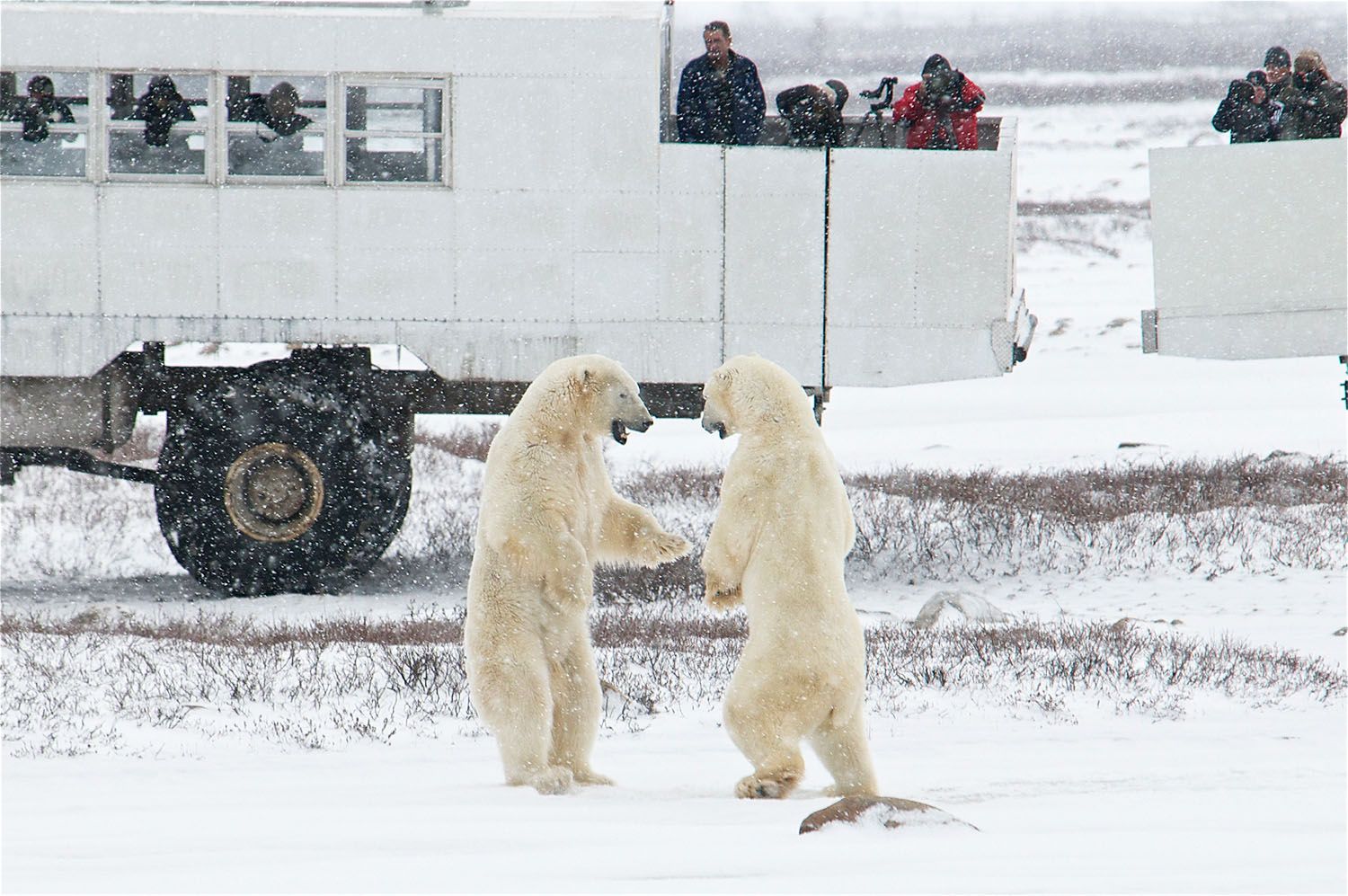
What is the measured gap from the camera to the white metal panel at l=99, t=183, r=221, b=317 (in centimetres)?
846

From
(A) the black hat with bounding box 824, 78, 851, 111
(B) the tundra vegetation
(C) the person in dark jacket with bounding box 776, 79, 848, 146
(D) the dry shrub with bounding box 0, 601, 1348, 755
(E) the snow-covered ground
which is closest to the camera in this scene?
(E) the snow-covered ground

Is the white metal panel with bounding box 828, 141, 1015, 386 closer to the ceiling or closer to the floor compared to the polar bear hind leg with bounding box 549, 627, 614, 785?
closer to the ceiling

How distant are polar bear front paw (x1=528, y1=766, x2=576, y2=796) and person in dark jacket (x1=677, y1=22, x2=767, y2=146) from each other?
531 centimetres

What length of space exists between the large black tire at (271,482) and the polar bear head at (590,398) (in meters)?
4.89

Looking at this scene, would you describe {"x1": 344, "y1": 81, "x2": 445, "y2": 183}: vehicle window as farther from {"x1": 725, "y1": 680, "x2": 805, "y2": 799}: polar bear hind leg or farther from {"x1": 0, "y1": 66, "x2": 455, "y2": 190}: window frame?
{"x1": 725, "y1": 680, "x2": 805, "y2": 799}: polar bear hind leg

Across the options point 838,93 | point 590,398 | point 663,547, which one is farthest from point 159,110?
point 663,547

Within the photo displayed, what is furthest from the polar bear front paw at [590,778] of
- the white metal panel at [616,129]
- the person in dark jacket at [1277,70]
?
the person in dark jacket at [1277,70]

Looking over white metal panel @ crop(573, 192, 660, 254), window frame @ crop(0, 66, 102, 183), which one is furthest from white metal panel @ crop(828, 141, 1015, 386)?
window frame @ crop(0, 66, 102, 183)

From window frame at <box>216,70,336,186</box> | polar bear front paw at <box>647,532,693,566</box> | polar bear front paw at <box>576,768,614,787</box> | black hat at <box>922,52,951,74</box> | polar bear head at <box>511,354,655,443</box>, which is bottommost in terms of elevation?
polar bear front paw at <box>576,768,614,787</box>

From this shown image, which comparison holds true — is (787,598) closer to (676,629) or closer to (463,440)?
(676,629)

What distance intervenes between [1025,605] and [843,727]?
5284 millimetres

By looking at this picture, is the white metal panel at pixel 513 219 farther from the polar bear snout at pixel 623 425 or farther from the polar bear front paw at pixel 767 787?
the polar bear front paw at pixel 767 787

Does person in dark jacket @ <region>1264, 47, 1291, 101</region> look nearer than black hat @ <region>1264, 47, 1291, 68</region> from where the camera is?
Yes

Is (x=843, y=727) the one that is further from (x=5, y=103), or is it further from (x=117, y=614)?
(x=5, y=103)
